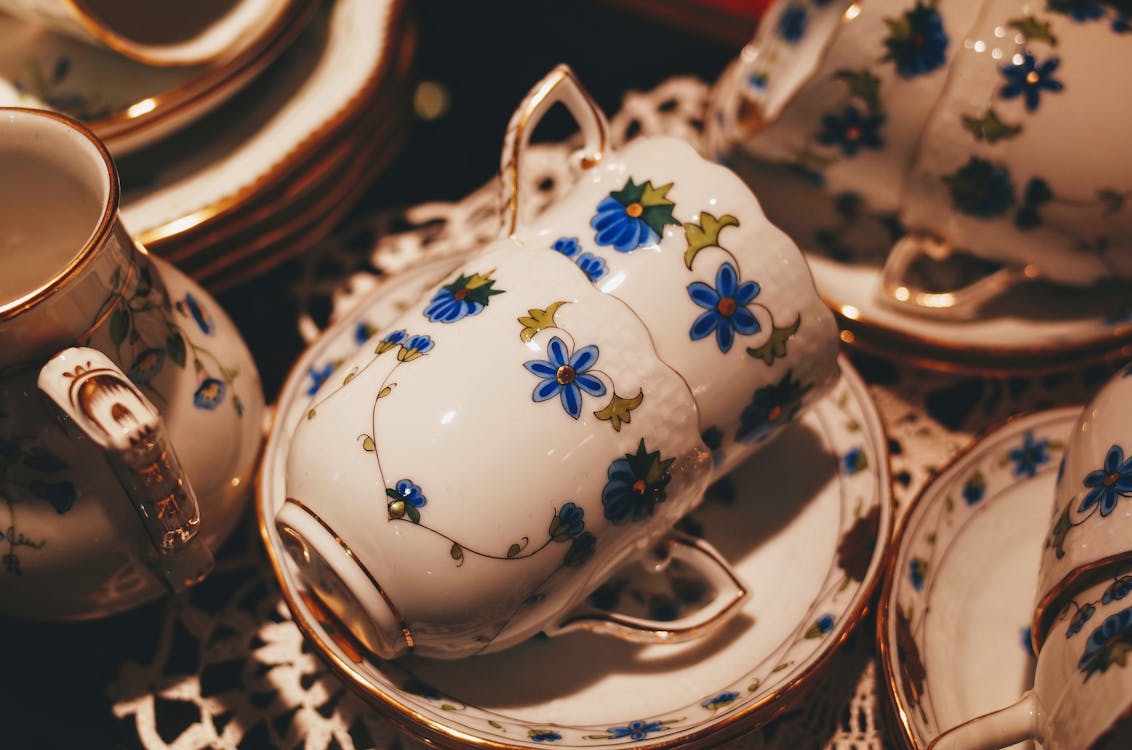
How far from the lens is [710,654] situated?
0.55 metres

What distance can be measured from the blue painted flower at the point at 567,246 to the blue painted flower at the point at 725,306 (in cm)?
6

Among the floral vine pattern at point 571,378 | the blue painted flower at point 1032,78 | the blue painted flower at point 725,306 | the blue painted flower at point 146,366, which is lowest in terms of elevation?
the blue painted flower at point 146,366

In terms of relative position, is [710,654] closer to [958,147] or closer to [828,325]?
[828,325]

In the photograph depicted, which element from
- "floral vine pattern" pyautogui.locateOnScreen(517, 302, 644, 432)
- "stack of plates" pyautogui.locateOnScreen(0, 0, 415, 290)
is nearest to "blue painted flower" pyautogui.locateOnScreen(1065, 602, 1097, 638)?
"floral vine pattern" pyautogui.locateOnScreen(517, 302, 644, 432)

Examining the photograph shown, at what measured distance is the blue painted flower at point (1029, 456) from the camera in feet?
1.98

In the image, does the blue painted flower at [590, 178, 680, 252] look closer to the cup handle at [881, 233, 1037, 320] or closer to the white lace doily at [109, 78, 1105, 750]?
the white lace doily at [109, 78, 1105, 750]

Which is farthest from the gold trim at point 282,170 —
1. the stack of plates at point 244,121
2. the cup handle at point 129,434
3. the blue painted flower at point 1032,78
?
the blue painted flower at point 1032,78

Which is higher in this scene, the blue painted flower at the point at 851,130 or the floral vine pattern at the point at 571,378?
the blue painted flower at the point at 851,130

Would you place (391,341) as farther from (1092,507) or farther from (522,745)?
(1092,507)

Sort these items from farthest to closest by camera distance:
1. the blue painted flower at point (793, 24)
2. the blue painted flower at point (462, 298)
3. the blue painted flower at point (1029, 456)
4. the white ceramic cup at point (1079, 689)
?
the blue painted flower at point (793, 24) < the blue painted flower at point (1029, 456) < the blue painted flower at point (462, 298) < the white ceramic cup at point (1079, 689)

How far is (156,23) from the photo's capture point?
742 mm

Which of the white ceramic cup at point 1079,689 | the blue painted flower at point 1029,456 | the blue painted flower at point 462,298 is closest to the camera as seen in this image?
the white ceramic cup at point 1079,689

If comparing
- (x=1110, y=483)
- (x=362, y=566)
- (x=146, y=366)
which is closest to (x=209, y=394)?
(x=146, y=366)

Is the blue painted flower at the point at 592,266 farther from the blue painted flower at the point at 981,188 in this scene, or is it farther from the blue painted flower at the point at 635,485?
the blue painted flower at the point at 981,188
